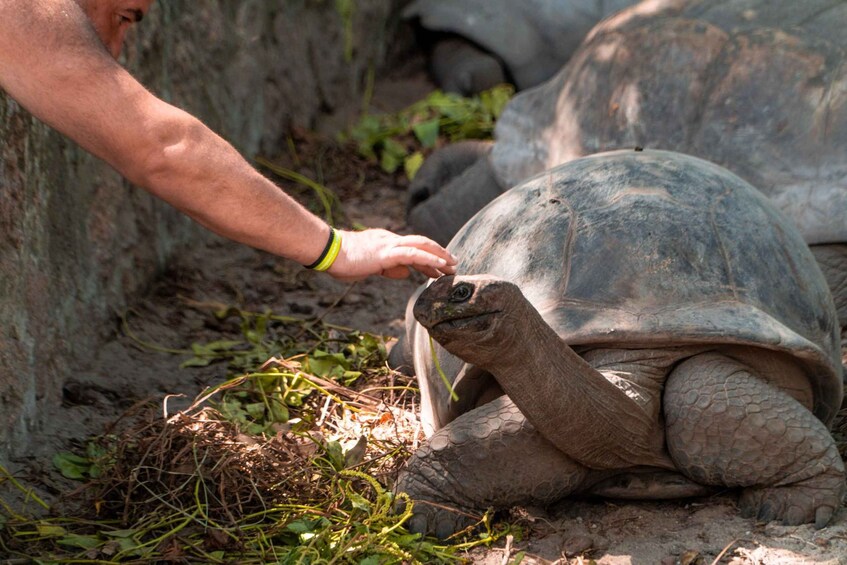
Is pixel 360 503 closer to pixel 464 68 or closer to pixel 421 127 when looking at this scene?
pixel 421 127

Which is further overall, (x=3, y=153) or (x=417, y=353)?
(x=417, y=353)

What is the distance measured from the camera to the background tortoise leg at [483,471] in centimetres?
301

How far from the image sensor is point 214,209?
279 centimetres

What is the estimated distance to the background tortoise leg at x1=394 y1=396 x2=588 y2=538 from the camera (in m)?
3.01

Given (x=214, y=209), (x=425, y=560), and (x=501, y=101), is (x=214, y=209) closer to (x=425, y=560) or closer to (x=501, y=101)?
(x=425, y=560)

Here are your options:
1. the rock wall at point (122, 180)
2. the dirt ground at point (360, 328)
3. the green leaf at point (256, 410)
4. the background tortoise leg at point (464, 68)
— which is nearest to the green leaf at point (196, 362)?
the dirt ground at point (360, 328)

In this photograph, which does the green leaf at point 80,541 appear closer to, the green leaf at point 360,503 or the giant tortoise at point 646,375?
Answer: the green leaf at point 360,503

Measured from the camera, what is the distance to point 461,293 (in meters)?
2.62

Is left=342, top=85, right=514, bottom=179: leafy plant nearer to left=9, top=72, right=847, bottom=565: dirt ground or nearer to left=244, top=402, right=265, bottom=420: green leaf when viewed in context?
left=9, top=72, right=847, bottom=565: dirt ground

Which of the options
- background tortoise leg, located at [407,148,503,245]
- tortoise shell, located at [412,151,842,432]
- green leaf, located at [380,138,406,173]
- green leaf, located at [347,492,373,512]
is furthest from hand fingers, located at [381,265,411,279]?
green leaf, located at [380,138,406,173]

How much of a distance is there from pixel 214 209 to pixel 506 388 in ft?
2.79

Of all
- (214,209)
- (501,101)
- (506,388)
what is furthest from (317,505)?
(501,101)

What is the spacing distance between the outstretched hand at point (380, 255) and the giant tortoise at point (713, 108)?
90.3 inches

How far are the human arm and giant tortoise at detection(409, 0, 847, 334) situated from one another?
238cm
